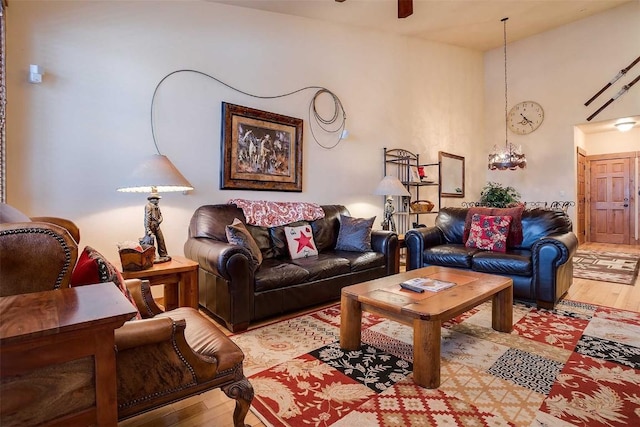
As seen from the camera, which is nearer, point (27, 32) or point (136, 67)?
point (27, 32)

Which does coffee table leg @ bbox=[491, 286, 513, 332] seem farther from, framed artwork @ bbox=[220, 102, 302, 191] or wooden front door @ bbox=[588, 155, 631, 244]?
wooden front door @ bbox=[588, 155, 631, 244]

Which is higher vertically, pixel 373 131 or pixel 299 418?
pixel 373 131

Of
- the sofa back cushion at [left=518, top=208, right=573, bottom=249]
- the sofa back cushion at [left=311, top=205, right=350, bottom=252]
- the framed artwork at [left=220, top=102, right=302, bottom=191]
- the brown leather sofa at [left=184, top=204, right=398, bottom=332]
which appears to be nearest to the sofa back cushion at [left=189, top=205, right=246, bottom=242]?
the brown leather sofa at [left=184, top=204, right=398, bottom=332]

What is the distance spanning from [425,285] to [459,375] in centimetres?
57

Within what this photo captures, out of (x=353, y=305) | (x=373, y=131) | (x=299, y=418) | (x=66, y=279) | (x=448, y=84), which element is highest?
(x=448, y=84)

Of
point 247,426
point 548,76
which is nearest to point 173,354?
point 247,426

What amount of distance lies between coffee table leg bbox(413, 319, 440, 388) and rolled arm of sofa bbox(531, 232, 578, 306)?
1.74 m

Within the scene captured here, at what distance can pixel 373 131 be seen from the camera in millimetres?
4750

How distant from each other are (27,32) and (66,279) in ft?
8.10

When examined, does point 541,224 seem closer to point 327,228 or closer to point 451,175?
point 327,228

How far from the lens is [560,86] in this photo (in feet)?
20.3

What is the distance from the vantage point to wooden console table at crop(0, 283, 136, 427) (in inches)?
28.6

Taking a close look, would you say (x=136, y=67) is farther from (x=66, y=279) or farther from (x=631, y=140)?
(x=631, y=140)

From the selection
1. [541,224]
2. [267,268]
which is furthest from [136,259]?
[541,224]
